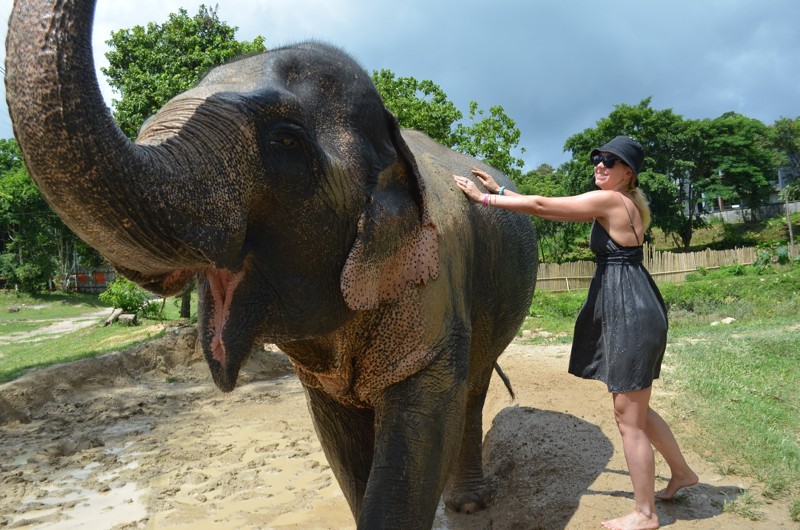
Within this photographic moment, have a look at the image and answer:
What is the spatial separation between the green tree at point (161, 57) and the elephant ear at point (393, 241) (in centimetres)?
Result: 789

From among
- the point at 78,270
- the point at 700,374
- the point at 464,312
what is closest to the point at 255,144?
the point at 464,312

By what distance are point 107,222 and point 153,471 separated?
4.43 metres

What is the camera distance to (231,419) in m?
7.11

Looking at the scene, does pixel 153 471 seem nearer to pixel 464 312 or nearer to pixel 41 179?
pixel 464 312

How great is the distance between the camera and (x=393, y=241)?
7.66 feet

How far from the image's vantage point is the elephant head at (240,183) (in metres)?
1.42

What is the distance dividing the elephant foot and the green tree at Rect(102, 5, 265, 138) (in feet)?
24.3

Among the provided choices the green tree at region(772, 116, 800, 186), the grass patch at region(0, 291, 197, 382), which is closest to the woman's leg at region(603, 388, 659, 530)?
the grass patch at region(0, 291, 197, 382)

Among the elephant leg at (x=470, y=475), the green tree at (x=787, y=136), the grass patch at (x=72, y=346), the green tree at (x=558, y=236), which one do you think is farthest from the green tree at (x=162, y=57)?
the green tree at (x=787, y=136)

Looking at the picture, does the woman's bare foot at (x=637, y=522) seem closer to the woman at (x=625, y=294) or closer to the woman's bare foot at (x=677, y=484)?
the woman at (x=625, y=294)

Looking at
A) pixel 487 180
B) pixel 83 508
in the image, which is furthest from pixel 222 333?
pixel 83 508

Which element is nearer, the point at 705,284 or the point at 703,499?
the point at 703,499

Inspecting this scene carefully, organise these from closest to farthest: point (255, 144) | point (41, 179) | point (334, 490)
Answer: point (41, 179) → point (255, 144) → point (334, 490)

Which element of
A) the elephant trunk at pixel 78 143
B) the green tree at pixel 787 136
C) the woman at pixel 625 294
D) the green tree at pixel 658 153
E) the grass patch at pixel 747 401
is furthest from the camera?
the green tree at pixel 787 136
